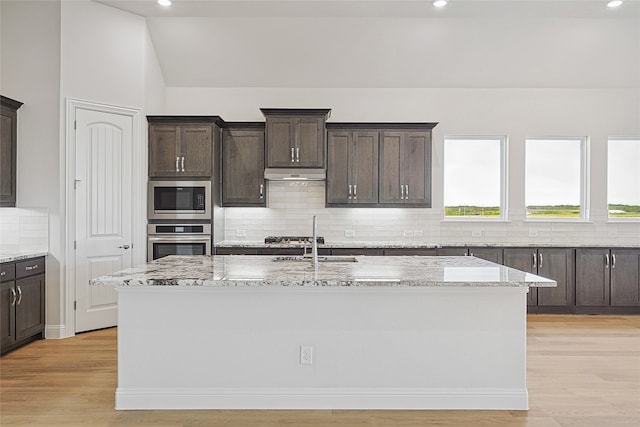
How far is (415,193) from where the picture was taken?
6.06 meters

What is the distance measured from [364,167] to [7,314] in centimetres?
418

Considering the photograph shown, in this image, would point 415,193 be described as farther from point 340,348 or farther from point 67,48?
point 67,48

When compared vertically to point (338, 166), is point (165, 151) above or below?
above

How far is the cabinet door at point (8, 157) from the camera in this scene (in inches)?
181

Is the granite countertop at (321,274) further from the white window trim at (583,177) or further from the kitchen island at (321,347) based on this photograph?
the white window trim at (583,177)

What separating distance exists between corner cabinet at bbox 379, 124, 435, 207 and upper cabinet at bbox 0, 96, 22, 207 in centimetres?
415

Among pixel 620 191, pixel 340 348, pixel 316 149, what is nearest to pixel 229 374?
pixel 340 348

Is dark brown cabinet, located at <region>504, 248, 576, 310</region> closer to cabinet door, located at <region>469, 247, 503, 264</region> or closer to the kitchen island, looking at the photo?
cabinet door, located at <region>469, 247, 503, 264</region>

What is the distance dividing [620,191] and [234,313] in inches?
240

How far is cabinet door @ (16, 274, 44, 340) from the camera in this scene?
174 inches

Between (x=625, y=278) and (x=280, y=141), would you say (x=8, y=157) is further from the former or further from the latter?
(x=625, y=278)

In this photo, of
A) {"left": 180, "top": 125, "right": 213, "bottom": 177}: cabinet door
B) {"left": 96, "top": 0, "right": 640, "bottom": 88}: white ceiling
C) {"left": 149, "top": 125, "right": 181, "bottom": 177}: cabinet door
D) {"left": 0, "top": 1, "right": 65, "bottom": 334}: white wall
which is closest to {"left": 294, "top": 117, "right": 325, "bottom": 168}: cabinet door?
{"left": 96, "top": 0, "right": 640, "bottom": 88}: white ceiling

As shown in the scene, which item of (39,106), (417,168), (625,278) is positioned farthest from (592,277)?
(39,106)

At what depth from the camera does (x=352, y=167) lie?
19.9ft
